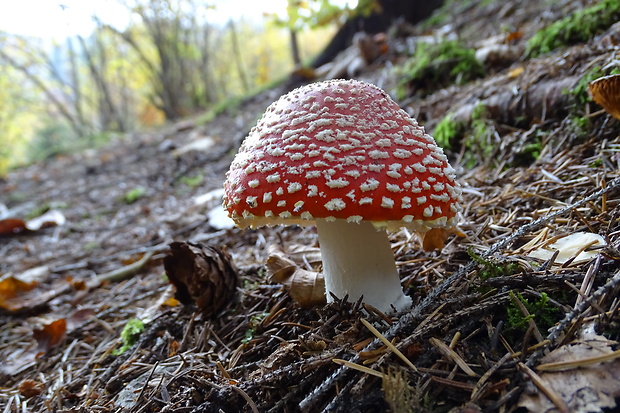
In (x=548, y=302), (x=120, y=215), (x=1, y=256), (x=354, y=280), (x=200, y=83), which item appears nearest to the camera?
(x=548, y=302)

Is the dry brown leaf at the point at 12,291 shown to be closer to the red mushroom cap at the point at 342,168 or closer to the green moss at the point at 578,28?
the red mushroom cap at the point at 342,168

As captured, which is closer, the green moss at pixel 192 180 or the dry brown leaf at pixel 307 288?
the dry brown leaf at pixel 307 288

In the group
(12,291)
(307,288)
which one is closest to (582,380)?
(307,288)

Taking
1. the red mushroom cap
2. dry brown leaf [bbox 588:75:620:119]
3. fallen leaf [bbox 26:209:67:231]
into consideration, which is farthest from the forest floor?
fallen leaf [bbox 26:209:67:231]

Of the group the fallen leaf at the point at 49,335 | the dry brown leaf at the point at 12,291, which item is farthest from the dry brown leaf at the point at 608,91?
the dry brown leaf at the point at 12,291

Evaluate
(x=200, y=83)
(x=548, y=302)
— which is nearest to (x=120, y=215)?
(x=548, y=302)

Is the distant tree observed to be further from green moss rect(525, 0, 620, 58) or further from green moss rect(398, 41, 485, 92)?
green moss rect(525, 0, 620, 58)

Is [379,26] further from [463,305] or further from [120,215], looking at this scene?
[463,305]
